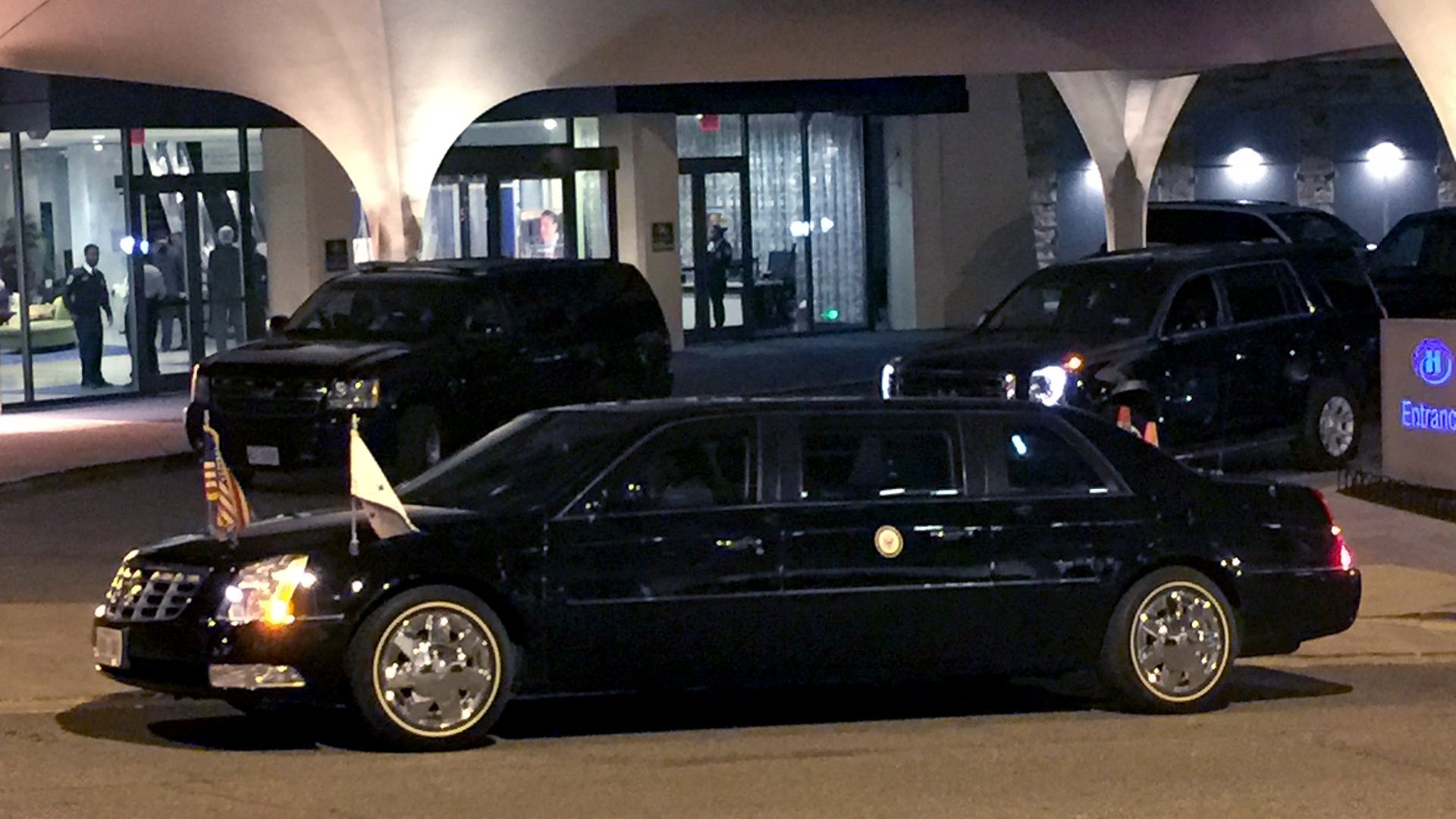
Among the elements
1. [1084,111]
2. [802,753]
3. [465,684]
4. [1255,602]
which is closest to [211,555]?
[465,684]

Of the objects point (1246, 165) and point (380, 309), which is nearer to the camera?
point (380, 309)

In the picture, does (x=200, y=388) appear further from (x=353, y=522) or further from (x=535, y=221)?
(x=535, y=221)

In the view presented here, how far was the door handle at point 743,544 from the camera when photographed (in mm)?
9492

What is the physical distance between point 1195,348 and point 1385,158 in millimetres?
24753

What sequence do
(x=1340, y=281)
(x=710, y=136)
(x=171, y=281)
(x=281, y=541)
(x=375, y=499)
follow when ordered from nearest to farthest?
(x=375, y=499), (x=281, y=541), (x=1340, y=281), (x=171, y=281), (x=710, y=136)

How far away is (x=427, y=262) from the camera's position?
20.5 meters

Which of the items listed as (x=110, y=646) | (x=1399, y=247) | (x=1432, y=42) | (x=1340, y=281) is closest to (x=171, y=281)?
(x=1399, y=247)

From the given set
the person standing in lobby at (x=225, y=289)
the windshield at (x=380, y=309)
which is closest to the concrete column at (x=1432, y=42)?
the windshield at (x=380, y=309)

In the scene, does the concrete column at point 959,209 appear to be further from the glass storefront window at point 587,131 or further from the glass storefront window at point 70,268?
the glass storefront window at point 70,268

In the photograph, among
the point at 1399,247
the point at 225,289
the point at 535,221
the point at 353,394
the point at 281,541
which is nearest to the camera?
the point at 281,541

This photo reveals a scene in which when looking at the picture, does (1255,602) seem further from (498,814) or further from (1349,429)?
(1349,429)

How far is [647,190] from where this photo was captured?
33.5 m

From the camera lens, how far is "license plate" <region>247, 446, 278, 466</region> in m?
18.2

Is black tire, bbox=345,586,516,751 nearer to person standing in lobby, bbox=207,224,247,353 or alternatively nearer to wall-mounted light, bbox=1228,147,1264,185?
person standing in lobby, bbox=207,224,247,353
